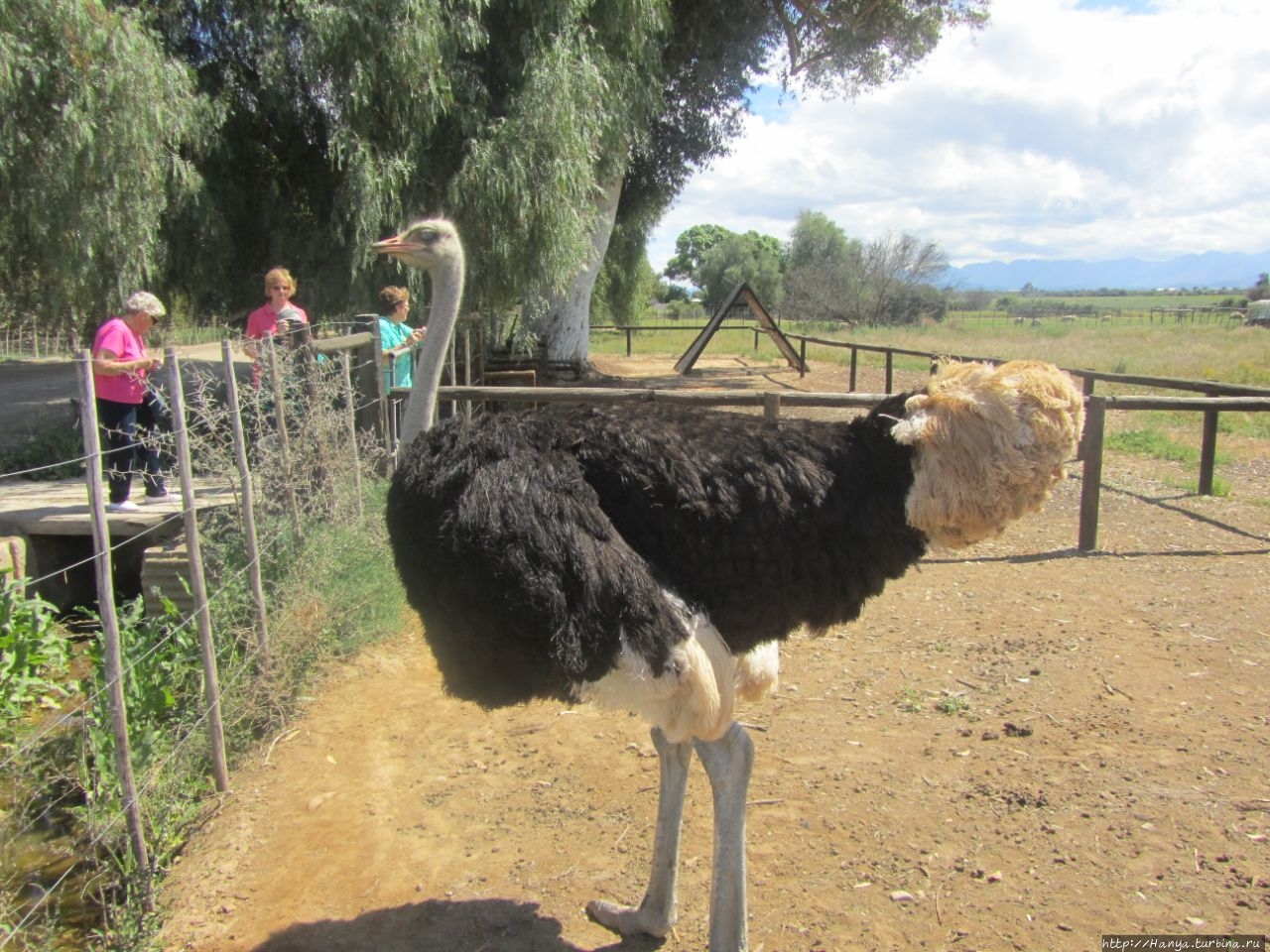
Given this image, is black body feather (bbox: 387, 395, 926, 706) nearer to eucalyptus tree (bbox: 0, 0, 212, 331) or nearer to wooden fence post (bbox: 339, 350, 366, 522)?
wooden fence post (bbox: 339, 350, 366, 522)

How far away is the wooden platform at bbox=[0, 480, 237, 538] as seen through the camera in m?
5.07

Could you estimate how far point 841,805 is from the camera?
3.08 m

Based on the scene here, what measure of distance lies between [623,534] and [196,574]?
6.08 ft

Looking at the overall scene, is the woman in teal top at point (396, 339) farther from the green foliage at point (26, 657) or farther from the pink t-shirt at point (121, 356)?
the green foliage at point (26, 657)

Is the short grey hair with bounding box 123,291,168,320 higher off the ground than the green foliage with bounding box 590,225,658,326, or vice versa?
the green foliage with bounding box 590,225,658,326

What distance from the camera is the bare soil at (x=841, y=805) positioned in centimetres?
259

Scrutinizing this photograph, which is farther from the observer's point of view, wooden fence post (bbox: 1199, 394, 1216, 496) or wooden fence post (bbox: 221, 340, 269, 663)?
wooden fence post (bbox: 1199, 394, 1216, 496)

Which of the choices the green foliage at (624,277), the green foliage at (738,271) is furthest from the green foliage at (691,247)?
the green foliage at (624,277)

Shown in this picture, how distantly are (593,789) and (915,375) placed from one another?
14.6 m

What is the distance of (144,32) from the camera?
7695mm

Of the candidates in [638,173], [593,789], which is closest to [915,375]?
[638,173]

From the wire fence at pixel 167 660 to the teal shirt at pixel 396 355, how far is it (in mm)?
→ 790

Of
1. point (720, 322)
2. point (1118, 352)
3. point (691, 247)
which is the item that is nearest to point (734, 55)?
point (720, 322)

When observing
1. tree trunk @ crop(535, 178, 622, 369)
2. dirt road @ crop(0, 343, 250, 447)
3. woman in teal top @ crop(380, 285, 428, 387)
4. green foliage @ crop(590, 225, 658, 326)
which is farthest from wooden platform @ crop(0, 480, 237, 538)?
green foliage @ crop(590, 225, 658, 326)
